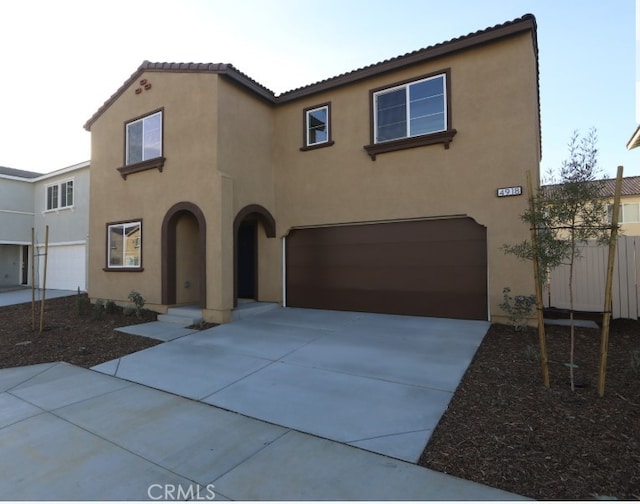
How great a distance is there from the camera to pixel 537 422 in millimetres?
3553

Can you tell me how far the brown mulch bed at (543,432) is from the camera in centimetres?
273

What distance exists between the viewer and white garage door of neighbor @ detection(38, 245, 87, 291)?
1695cm

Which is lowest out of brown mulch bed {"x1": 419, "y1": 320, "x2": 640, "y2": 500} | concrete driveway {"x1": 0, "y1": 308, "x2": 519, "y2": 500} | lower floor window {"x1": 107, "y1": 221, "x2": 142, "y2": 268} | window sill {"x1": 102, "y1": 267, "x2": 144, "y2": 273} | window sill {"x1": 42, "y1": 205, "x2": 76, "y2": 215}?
concrete driveway {"x1": 0, "y1": 308, "x2": 519, "y2": 500}

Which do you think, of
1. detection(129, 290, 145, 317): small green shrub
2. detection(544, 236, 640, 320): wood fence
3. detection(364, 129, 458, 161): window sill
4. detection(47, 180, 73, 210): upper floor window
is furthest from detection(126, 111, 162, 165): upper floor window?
detection(544, 236, 640, 320): wood fence

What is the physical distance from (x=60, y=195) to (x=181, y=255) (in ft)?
40.5

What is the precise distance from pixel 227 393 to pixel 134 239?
8.18 m

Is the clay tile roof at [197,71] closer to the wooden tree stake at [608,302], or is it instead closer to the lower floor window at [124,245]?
the lower floor window at [124,245]

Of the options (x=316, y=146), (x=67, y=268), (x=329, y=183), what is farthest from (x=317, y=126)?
(x=67, y=268)

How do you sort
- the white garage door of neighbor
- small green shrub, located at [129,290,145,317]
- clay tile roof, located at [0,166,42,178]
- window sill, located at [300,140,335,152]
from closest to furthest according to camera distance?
small green shrub, located at [129,290,145,317], window sill, located at [300,140,335,152], the white garage door of neighbor, clay tile roof, located at [0,166,42,178]

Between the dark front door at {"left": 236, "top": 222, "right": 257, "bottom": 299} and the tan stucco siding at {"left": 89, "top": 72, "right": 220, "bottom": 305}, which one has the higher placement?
the tan stucco siding at {"left": 89, "top": 72, "right": 220, "bottom": 305}

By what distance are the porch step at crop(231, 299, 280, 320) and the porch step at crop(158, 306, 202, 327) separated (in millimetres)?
903

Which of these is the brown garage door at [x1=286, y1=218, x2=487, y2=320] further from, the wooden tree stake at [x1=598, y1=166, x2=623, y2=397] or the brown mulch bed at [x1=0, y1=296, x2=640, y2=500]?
the wooden tree stake at [x1=598, y1=166, x2=623, y2=397]

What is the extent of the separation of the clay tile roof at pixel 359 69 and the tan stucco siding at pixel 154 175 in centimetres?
23

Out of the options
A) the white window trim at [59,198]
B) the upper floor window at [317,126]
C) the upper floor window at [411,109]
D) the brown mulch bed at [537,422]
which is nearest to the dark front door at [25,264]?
the white window trim at [59,198]
